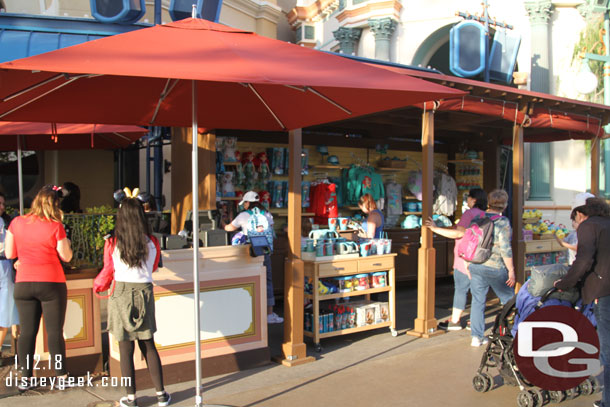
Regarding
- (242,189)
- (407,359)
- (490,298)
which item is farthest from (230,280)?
(490,298)

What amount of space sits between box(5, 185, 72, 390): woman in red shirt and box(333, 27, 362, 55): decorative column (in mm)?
17270

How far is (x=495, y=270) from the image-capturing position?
648 cm

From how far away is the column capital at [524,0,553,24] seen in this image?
1695cm

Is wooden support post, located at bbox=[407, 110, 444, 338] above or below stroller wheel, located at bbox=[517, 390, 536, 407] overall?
above

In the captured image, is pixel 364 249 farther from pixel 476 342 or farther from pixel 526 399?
pixel 526 399

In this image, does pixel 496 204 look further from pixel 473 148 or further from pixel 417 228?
pixel 473 148

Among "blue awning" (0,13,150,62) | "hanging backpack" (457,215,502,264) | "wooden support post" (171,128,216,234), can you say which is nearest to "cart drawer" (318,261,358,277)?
"hanging backpack" (457,215,502,264)

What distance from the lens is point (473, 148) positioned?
1241cm

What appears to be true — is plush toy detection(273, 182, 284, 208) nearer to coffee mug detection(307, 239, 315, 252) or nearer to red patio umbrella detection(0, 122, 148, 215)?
red patio umbrella detection(0, 122, 148, 215)

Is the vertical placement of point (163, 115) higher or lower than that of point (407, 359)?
higher

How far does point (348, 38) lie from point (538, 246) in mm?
13616

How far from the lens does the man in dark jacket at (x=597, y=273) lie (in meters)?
4.50

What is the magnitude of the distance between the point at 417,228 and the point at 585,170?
369 inches

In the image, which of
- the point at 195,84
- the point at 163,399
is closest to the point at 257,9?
the point at 195,84
